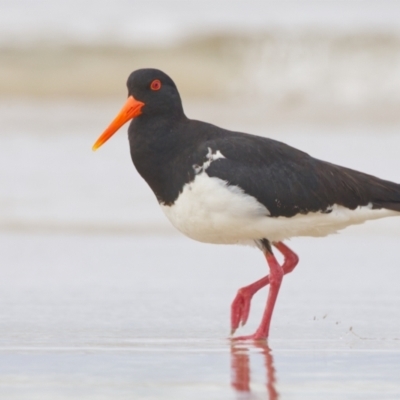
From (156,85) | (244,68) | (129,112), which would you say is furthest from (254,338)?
(244,68)

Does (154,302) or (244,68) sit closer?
(154,302)

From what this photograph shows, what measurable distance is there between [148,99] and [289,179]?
101 centimetres

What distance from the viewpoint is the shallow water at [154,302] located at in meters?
4.87

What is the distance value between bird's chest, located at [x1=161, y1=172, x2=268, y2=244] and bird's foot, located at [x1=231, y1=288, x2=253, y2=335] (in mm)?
439

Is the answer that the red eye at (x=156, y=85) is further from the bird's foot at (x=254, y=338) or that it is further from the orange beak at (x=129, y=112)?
the bird's foot at (x=254, y=338)

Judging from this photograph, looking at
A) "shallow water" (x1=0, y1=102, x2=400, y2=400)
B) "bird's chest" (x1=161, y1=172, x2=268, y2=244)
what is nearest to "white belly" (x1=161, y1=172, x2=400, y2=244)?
"bird's chest" (x1=161, y1=172, x2=268, y2=244)

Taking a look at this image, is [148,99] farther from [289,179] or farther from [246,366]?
[246,366]

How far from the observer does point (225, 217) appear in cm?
640

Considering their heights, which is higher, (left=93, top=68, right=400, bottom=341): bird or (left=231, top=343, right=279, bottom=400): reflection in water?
(left=93, top=68, right=400, bottom=341): bird

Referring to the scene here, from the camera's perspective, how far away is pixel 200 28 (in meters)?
29.2

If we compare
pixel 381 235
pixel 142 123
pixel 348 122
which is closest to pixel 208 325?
pixel 142 123

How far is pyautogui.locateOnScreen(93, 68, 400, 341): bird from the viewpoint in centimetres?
640

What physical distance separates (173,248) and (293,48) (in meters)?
17.2

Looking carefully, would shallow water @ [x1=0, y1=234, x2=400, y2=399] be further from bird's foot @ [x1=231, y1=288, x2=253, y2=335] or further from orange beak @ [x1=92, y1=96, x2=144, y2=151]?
orange beak @ [x1=92, y1=96, x2=144, y2=151]
